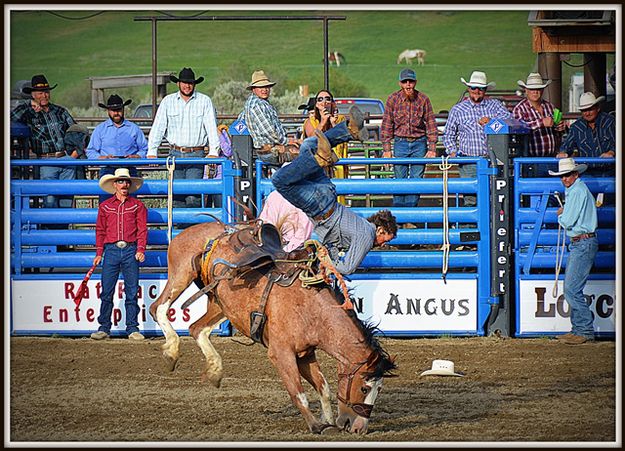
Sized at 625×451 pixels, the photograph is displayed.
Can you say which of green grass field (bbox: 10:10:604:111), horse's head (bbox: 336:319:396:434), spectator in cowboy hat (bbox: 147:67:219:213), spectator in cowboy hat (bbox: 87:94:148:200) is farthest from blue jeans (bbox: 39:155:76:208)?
green grass field (bbox: 10:10:604:111)

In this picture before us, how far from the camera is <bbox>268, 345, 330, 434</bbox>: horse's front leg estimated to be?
21.0ft

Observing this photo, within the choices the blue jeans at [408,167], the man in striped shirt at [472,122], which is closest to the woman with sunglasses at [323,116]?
the blue jeans at [408,167]

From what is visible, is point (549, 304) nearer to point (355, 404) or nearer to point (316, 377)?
point (316, 377)

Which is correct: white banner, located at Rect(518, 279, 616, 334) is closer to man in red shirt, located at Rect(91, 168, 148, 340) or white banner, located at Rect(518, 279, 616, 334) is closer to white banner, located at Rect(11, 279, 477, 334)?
white banner, located at Rect(11, 279, 477, 334)

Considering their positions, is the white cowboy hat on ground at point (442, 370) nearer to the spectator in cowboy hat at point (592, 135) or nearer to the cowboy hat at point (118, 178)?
Answer: the spectator in cowboy hat at point (592, 135)

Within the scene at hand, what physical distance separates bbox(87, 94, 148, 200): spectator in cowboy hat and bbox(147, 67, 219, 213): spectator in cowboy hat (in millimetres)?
594

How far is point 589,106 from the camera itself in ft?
34.9

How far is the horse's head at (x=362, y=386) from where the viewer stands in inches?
249

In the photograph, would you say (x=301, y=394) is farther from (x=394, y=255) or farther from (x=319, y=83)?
(x=319, y=83)

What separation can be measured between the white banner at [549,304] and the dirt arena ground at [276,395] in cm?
18

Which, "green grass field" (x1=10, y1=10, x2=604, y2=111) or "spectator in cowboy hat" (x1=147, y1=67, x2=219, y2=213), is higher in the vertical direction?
"green grass field" (x1=10, y1=10, x2=604, y2=111)

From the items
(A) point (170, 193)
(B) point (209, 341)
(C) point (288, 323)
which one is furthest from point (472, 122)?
(C) point (288, 323)

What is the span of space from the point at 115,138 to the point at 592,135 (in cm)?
506

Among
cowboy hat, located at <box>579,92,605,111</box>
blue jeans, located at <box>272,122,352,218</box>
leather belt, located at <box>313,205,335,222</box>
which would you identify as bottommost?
leather belt, located at <box>313,205,335,222</box>
